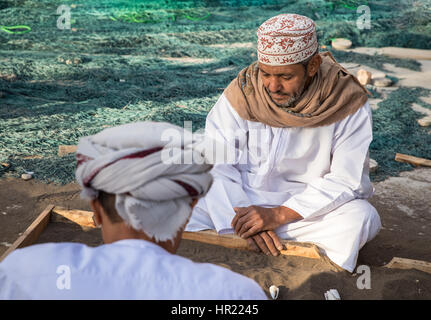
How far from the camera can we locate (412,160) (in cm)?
554

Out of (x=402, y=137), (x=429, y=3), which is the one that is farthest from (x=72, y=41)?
(x=429, y=3)

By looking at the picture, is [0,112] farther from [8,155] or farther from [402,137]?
[402,137]

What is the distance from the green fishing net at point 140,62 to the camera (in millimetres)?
6057

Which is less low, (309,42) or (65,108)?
(309,42)

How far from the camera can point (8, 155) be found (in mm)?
5363

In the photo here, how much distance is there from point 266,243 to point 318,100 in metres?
1.07

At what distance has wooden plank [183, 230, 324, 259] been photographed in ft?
11.2

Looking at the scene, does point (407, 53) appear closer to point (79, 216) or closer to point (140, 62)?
point (140, 62)

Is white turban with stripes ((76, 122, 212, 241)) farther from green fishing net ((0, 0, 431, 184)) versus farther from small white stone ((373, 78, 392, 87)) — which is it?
small white stone ((373, 78, 392, 87))

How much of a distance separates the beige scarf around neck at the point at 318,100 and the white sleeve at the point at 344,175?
10 cm

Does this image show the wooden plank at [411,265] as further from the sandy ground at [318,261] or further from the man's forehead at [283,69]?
the man's forehead at [283,69]

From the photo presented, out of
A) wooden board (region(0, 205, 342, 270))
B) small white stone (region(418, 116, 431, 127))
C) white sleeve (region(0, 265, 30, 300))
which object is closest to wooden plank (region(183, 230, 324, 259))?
wooden board (region(0, 205, 342, 270))

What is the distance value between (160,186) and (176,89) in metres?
6.12

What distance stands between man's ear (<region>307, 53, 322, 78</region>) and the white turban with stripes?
6.21ft
